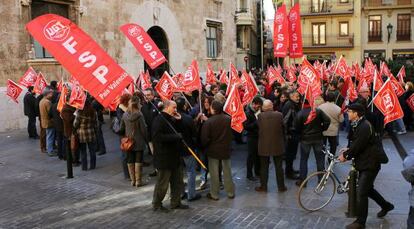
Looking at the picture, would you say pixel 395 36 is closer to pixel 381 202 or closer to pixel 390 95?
pixel 390 95

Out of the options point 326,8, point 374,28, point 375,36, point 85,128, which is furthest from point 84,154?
point 374,28

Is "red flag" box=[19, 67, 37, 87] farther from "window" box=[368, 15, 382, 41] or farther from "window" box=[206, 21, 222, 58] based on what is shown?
"window" box=[368, 15, 382, 41]

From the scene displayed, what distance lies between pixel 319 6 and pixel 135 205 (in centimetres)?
3877

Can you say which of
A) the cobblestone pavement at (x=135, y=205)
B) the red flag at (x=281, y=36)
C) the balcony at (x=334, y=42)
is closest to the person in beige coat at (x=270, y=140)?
the cobblestone pavement at (x=135, y=205)

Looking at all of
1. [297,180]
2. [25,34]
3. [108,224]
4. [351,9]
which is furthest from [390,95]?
[351,9]

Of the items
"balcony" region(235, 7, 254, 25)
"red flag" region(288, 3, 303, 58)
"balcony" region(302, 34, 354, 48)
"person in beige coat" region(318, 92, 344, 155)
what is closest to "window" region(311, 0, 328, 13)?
"balcony" region(302, 34, 354, 48)

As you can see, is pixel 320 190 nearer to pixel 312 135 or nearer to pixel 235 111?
pixel 312 135

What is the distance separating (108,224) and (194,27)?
63.8 feet

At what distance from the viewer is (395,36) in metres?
40.7

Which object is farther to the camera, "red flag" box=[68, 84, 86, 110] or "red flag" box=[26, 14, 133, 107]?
"red flag" box=[68, 84, 86, 110]

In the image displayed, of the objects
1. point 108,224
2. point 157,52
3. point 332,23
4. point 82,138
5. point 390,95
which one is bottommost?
point 108,224

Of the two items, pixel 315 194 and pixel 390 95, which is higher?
pixel 390 95

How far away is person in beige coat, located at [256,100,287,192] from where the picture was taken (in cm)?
753

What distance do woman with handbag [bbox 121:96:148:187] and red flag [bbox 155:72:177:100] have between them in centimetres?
224
